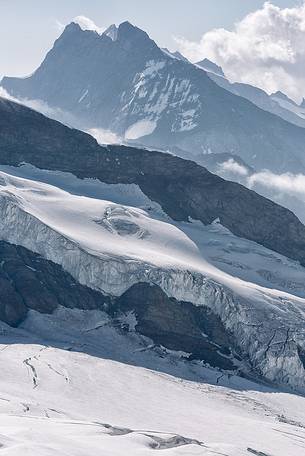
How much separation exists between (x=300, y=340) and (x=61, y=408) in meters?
81.7

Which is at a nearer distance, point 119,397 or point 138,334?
point 119,397

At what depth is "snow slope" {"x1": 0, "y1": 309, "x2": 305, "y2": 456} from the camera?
9044cm

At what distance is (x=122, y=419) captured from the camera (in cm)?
12062

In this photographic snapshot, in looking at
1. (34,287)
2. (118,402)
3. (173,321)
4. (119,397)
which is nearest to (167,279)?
(173,321)

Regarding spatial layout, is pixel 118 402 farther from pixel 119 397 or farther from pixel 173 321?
pixel 173 321

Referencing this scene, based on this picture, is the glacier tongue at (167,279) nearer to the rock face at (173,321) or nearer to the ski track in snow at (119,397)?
the ski track in snow at (119,397)

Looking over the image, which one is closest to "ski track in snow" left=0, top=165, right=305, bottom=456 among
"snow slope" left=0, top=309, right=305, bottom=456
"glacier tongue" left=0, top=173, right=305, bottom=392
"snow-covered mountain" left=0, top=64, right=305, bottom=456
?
"snow slope" left=0, top=309, right=305, bottom=456

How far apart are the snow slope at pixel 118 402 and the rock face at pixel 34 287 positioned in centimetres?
323

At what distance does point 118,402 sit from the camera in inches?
5231

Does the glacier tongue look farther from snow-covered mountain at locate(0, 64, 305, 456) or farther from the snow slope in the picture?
the snow slope

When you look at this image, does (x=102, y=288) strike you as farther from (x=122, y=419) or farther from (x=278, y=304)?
(x=122, y=419)

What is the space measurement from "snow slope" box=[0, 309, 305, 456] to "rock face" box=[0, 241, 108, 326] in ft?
10.6

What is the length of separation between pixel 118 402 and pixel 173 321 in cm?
6042

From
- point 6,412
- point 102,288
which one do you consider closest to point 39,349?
point 102,288
